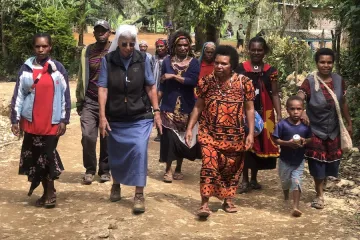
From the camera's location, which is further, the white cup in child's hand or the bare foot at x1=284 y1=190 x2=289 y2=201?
the bare foot at x1=284 y1=190 x2=289 y2=201

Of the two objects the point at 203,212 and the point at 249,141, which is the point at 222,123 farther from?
the point at 203,212

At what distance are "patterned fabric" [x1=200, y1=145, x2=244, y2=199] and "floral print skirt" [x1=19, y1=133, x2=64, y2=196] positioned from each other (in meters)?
1.49

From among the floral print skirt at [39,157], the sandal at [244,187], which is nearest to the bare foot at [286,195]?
the sandal at [244,187]

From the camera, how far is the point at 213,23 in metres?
17.9

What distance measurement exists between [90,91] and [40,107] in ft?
3.85

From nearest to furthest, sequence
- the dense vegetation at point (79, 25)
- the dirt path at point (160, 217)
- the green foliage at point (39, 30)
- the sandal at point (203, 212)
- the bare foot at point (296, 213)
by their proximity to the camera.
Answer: the dirt path at point (160, 217), the sandal at point (203, 212), the bare foot at point (296, 213), the dense vegetation at point (79, 25), the green foliage at point (39, 30)

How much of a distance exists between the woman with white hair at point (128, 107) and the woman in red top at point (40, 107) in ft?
1.34

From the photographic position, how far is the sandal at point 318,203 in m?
5.29

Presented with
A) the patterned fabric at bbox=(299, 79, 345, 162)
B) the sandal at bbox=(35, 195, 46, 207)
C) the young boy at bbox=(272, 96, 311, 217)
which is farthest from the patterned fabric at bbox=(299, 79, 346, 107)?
the sandal at bbox=(35, 195, 46, 207)

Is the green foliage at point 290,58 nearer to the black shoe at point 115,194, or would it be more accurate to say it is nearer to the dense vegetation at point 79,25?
the dense vegetation at point 79,25

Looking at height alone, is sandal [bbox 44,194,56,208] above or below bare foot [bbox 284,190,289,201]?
below

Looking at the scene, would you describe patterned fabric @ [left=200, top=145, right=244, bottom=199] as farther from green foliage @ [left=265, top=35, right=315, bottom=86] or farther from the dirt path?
green foliage @ [left=265, top=35, right=315, bottom=86]

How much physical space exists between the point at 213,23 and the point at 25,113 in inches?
538

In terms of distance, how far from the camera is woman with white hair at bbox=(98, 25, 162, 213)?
16.4ft
